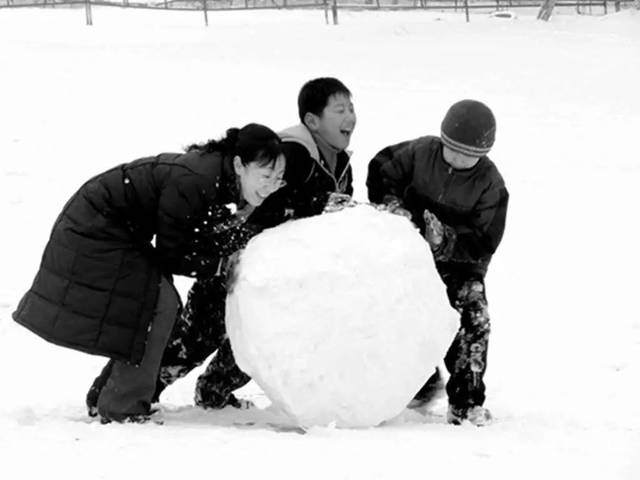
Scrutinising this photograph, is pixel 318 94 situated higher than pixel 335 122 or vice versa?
pixel 318 94

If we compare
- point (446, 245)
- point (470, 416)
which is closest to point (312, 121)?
point (446, 245)

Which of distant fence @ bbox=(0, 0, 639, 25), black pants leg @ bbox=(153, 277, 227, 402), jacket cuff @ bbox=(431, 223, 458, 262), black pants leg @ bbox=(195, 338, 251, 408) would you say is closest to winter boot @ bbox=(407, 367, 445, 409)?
jacket cuff @ bbox=(431, 223, 458, 262)

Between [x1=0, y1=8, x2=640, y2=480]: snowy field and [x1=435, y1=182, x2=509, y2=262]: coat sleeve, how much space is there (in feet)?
2.40

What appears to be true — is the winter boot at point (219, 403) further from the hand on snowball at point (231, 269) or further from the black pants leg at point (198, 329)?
the hand on snowball at point (231, 269)

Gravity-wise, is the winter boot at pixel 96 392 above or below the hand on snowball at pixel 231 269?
below

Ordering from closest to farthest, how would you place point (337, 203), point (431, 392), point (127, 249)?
point (127, 249), point (337, 203), point (431, 392)

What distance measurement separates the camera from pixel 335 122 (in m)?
4.56

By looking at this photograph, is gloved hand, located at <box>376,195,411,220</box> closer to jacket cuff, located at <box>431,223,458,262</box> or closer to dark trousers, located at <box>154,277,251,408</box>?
jacket cuff, located at <box>431,223,458,262</box>

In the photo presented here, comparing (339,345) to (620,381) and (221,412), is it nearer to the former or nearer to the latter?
(221,412)

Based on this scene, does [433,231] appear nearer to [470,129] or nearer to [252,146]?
[470,129]

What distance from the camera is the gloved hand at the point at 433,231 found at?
4.61m

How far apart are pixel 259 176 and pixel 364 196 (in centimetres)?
519

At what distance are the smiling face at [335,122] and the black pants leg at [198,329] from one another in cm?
77

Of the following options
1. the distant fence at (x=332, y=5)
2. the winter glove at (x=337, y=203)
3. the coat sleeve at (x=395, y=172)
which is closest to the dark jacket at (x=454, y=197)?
the coat sleeve at (x=395, y=172)
